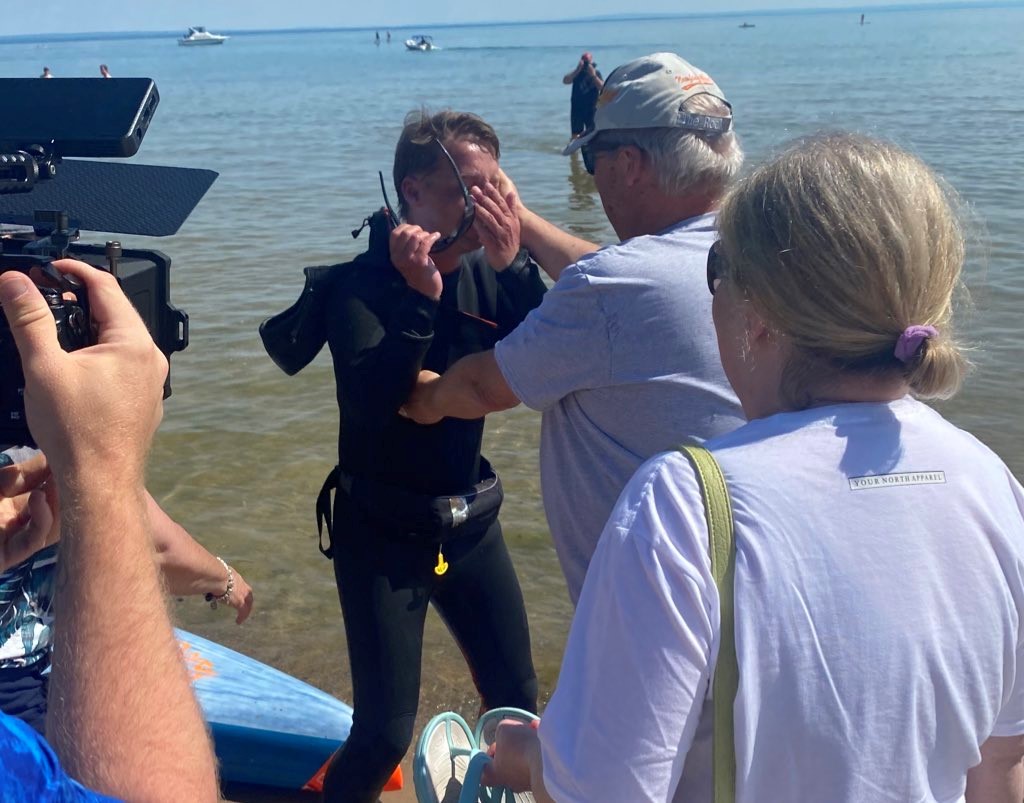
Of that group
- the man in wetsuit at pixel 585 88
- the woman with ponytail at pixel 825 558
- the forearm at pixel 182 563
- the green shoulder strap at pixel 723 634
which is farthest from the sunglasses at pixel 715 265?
the man in wetsuit at pixel 585 88

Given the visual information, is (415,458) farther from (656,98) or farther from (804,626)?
(804,626)

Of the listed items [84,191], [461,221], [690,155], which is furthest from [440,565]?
[84,191]

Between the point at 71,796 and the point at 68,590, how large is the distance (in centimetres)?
27

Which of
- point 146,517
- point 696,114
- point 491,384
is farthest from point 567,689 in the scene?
point 696,114

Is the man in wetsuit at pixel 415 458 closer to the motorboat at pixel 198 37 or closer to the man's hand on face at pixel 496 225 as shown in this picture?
the man's hand on face at pixel 496 225

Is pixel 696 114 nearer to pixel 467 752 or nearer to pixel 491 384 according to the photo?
pixel 491 384

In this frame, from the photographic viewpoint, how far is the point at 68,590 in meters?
1.34

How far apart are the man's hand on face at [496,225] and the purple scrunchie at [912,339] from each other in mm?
1434

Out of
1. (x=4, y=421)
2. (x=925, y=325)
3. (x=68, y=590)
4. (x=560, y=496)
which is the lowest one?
(x=560, y=496)

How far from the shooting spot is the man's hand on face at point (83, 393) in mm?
1330

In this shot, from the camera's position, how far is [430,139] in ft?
9.99

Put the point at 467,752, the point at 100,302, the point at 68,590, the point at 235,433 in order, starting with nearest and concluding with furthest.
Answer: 1. the point at 68,590
2. the point at 100,302
3. the point at 467,752
4. the point at 235,433

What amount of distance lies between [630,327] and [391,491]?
0.96 meters

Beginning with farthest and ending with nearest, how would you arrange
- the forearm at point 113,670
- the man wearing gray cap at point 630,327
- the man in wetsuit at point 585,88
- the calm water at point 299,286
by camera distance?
the man in wetsuit at point 585,88, the calm water at point 299,286, the man wearing gray cap at point 630,327, the forearm at point 113,670
